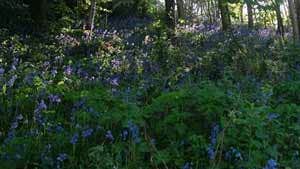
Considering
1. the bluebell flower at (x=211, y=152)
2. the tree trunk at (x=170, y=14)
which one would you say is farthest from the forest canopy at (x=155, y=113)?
the tree trunk at (x=170, y=14)

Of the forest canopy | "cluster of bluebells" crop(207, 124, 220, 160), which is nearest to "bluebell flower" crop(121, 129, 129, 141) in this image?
the forest canopy

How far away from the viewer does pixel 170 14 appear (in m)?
13.3

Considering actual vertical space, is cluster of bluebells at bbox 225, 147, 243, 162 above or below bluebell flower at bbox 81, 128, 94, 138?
below

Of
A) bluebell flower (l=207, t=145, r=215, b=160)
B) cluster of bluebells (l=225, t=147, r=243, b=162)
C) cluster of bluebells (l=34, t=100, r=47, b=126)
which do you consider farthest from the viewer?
cluster of bluebells (l=34, t=100, r=47, b=126)

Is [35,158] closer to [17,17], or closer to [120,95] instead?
[120,95]

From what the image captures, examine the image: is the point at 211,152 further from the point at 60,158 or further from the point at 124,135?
the point at 60,158

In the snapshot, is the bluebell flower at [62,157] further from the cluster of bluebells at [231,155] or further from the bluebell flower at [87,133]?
the cluster of bluebells at [231,155]

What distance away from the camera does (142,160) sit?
462 cm

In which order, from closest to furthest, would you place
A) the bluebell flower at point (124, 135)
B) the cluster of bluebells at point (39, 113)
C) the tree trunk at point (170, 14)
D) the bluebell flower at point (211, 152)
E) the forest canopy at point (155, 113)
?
the bluebell flower at point (211, 152) < the forest canopy at point (155, 113) < the bluebell flower at point (124, 135) < the cluster of bluebells at point (39, 113) < the tree trunk at point (170, 14)

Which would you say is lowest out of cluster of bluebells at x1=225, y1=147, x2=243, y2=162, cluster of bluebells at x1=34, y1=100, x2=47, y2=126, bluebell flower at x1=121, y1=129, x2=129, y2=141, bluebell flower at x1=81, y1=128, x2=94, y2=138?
cluster of bluebells at x1=225, y1=147, x2=243, y2=162

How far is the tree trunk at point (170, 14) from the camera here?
1310 cm

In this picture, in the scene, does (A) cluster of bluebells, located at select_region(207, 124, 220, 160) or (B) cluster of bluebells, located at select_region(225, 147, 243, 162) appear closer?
(A) cluster of bluebells, located at select_region(207, 124, 220, 160)

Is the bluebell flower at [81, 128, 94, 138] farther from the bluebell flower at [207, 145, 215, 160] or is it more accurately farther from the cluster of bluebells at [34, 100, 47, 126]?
the bluebell flower at [207, 145, 215, 160]

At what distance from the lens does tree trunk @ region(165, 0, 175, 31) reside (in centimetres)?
1310
